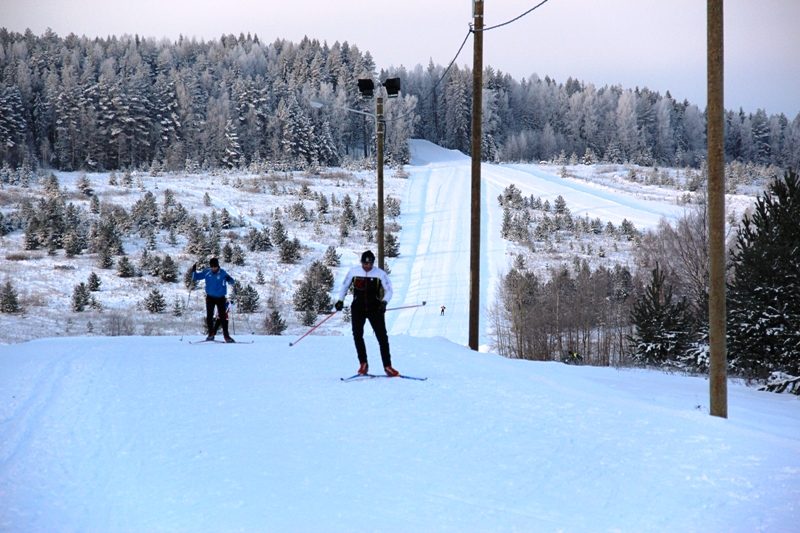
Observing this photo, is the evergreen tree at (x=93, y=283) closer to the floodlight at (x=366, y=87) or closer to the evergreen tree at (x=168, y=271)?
the evergreen tree at (x=168, y=271)

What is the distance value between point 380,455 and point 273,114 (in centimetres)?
9735

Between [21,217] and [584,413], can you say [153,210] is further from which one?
[584,413]

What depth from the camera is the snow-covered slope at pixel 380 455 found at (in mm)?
4363

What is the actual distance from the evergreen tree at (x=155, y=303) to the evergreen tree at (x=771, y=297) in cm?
2616

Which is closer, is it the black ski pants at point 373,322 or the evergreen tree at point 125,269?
the black ski pants at point 373,322

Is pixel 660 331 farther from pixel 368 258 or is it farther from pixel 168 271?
pixel 168 271

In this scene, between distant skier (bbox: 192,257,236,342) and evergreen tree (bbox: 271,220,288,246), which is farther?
evergreen tree (bbox: 271,220,288,246)

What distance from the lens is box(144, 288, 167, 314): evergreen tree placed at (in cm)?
3062

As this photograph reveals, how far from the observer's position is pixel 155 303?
30.8m

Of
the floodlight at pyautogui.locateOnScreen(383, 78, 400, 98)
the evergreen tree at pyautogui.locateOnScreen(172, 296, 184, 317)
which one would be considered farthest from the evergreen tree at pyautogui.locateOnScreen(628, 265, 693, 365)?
the evergreen tree at pyautogui.locateOnScreen(172, 296, 184, 317)

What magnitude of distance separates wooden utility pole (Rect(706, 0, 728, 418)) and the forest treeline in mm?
40368

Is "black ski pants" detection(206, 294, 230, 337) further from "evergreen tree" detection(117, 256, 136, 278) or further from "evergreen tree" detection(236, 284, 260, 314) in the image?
"evergreen tree" detection(117, 256, 136, 278)

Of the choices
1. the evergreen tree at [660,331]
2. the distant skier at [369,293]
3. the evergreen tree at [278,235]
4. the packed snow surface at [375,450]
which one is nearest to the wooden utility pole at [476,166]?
the packed snow surface at [375,450]

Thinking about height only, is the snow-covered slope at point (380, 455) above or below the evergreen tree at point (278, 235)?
below
